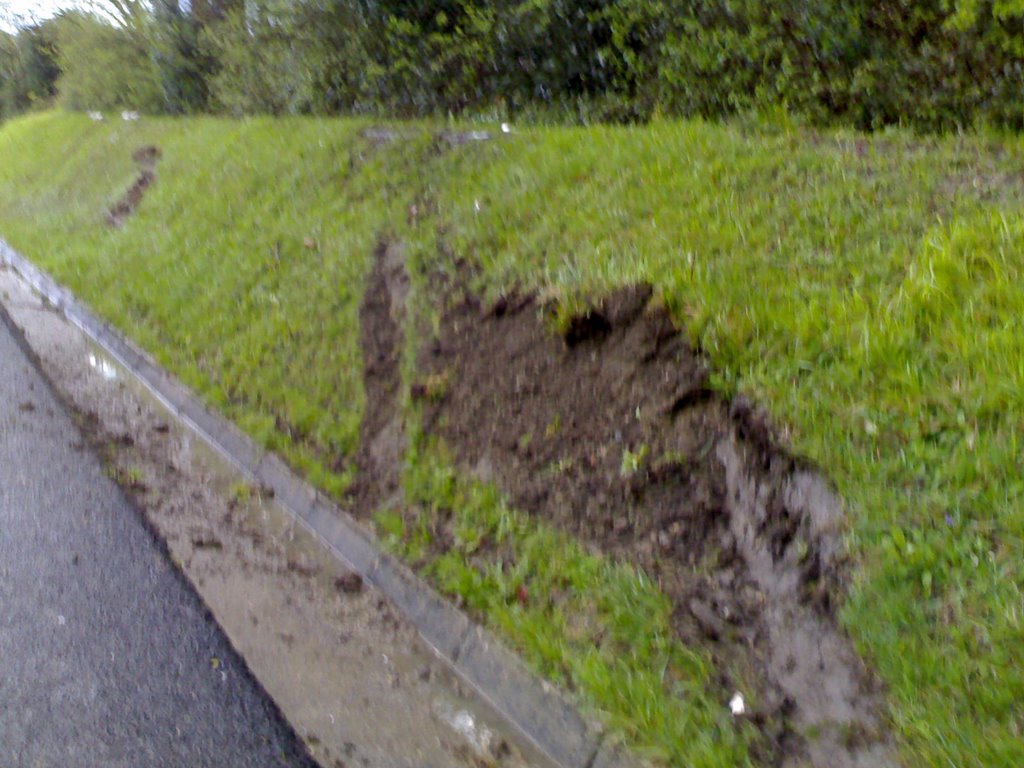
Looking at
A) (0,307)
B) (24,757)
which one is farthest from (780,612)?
(0,307)

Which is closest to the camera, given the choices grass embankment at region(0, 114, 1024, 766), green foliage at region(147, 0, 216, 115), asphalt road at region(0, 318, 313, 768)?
grass embankment at region(0, 114, 1024, 766)

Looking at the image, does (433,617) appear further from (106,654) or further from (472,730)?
(106,654)

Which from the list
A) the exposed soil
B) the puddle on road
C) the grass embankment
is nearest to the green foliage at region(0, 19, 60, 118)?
the grass embankment

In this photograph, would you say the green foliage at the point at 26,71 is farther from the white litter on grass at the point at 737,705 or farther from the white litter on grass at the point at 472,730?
the white litter on grass at the point at 737,705

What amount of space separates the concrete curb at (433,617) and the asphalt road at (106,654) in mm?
848

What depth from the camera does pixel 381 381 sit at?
21.8ft

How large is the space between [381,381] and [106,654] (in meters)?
2.63

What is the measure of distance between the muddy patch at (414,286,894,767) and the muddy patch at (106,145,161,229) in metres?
8.52

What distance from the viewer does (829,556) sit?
157 inches

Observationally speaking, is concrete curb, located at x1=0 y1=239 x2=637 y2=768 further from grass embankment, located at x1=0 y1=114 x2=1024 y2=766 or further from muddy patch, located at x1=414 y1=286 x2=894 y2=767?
muddy patch, located at x1=414 y1=286 x2=894 y2=767

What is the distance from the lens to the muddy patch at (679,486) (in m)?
3.71

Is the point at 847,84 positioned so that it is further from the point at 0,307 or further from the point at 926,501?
the point at 0,307

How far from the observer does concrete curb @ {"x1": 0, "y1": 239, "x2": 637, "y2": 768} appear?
397cm

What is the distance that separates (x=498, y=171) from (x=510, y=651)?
4.40 meters
